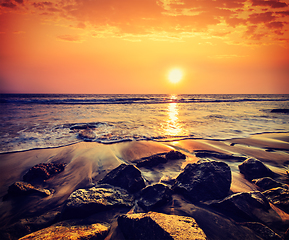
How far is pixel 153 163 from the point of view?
342cm

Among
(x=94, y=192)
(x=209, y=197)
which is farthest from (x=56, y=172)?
(x=209, y=197)

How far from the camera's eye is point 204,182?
88.8 inches

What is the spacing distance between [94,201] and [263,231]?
6.80ft

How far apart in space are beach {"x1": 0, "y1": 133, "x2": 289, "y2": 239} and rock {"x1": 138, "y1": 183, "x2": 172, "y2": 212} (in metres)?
0.10

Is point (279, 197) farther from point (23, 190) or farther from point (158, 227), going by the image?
point (23, 190)

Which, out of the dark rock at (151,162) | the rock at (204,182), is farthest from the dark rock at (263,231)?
the dark rock at (151,162)

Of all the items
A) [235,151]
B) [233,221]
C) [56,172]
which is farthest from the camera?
[235,151]

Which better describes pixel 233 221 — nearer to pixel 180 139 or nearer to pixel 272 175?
pixel 272 175

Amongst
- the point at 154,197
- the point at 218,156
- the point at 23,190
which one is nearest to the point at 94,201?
the point at 154,197

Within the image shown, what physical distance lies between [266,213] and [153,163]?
6.82 feet

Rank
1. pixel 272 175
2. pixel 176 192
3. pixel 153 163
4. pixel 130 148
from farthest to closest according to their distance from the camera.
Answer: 1. pixel 130 148
2. pixel 153 163
3. pixel 272 175
4. pixel 176 192

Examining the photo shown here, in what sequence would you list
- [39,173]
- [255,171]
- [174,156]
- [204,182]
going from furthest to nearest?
[174,156] → [39,173] → [255,171] → [204,182]

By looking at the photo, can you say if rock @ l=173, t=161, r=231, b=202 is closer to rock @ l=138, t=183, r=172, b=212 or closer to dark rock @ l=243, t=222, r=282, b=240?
rock @ l=138, t=183, r=172, b=212

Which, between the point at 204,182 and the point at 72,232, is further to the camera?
the point at 204,182
